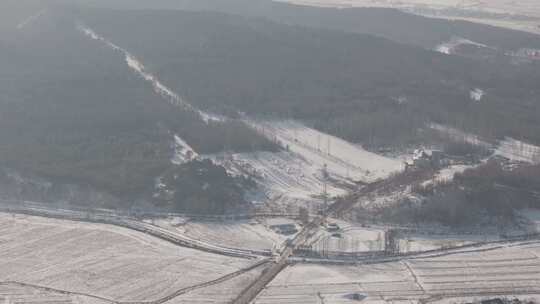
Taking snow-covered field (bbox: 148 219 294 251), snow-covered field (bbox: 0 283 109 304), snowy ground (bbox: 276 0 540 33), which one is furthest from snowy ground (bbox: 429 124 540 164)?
snowy ground (bbox: 276 0 540 33)

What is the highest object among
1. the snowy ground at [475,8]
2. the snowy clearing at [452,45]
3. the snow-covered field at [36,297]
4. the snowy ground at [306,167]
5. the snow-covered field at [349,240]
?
the snowy ground at [475,8]

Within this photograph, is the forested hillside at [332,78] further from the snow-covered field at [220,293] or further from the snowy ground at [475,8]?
the snowy ground at [475,8]

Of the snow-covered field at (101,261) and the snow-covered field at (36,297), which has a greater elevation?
the snow-covered field at (101,261)

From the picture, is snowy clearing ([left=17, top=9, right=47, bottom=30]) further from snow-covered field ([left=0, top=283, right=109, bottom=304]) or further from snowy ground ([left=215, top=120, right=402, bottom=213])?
snow-covered field ([left=0, top=283, right=109, bottom=304])

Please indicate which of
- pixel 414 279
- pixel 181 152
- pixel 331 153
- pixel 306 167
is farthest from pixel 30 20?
pixel 414 279

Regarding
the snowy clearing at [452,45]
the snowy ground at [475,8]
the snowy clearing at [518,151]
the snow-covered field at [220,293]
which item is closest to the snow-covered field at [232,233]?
the snow-covered field at [220,293]

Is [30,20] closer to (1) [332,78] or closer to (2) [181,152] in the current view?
(1) [332,78]
